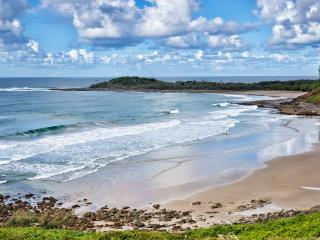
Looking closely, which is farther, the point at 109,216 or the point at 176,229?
the point at 109,216

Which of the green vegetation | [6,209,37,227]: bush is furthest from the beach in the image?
the green vegetation

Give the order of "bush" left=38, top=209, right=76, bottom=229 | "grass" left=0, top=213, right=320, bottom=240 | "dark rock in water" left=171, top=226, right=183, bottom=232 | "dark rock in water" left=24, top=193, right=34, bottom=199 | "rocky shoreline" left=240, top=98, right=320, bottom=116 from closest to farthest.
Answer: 1. "grass" left=0, top=213, right=320, bottom=240
2. "dark rock in water" left=171, top=226, right=183, bottom=232
3. "bush" left=38, top=209, right=76, bottom=229
4. "dark rock in water" left=24, top=193, right=34, bottom=199
5. "rocky shoreline" left=240, top=98, right=320, bottom=116

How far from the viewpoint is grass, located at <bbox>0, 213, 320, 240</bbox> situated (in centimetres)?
1389

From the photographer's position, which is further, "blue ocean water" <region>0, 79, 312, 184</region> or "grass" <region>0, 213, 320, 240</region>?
"blue ocean water" <region>0, 79, 312, 184</region>

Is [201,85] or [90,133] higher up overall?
[201,85]

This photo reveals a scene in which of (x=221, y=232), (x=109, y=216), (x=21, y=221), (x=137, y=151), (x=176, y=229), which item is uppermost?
(x=221, y=232)

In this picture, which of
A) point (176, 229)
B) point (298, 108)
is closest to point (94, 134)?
point (176, 229)

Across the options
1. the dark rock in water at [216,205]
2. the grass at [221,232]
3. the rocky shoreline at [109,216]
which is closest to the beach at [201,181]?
the dark rock in water at [216,205]

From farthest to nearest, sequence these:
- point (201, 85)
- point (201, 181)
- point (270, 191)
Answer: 1. point (201, 85)
2. point (201, 181)
3. point (270, 191)

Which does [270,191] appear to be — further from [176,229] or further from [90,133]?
[90,133]

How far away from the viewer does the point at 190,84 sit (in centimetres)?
15250

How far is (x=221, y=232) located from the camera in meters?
15.4

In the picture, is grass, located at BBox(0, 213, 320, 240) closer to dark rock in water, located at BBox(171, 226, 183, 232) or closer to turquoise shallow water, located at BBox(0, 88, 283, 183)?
dark rock in water, located at BBox(171, 226, 183, 232)

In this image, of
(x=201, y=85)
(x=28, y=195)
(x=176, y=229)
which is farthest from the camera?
(x=201, y=85)
